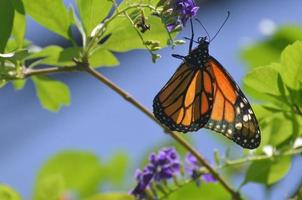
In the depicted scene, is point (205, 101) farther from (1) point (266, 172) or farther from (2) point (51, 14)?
(2) point (51, 14)

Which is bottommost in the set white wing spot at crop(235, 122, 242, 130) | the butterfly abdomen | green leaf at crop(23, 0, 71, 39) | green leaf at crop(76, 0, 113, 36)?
white wing spot at crop(235, 122, 242, 130)

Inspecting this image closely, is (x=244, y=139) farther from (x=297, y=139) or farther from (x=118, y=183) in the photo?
(x=118, y=183)

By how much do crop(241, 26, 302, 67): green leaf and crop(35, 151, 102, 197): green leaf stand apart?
0.79 metres

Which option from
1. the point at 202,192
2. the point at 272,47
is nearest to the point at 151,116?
the point at 202,192

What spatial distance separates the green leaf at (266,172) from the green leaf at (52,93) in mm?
675

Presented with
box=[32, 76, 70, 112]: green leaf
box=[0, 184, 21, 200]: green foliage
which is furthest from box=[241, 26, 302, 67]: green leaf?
box=[0, 184, 21, 200]: green foliage

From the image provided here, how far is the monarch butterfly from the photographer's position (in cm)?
235

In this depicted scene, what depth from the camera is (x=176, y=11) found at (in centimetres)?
207

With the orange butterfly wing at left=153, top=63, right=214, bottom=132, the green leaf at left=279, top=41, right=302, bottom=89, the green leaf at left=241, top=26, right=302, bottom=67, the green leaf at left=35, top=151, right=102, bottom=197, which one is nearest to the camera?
the green leaf at left=279, top=41, right=302, bottom=89

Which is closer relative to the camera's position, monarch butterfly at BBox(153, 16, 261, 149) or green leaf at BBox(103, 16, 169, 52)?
green leaf at BBox(103, 16, 169, 52)

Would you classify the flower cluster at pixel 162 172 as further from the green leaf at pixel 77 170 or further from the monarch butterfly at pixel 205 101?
the green leaf at pixel 77 170

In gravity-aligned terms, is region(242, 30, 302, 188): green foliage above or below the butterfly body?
below

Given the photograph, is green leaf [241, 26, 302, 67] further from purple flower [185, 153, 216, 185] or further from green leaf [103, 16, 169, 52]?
green leaf [103, 16, 169, 52]

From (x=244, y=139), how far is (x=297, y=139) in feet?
0.75
